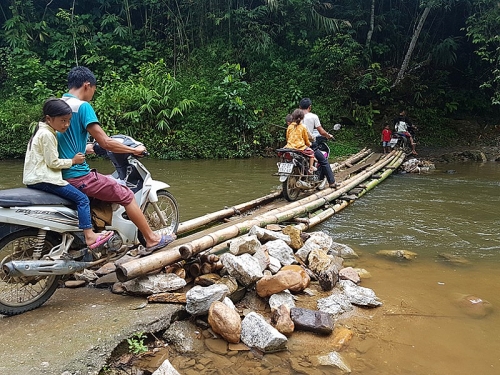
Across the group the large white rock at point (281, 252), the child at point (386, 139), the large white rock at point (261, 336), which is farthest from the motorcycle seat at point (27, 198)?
the child at point (386, 139)

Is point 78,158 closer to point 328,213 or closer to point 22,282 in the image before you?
point 22,282

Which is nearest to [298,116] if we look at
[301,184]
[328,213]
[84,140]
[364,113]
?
[301,184]

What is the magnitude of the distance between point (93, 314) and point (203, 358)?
0.95 m

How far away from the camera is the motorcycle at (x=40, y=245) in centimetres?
300

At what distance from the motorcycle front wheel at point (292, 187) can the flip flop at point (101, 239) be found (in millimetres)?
4120

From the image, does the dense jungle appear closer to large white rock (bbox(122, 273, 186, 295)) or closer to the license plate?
the license plate

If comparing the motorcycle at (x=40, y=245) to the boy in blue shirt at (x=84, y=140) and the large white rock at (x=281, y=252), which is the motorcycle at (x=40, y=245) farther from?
the large white rock at (x=281, y=252)

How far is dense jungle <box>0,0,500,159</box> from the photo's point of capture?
1543 cm

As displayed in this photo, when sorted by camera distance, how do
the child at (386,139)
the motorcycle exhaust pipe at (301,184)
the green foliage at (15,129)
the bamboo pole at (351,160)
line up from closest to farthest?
the motorcycle exhaust pipe at (301,184)
the bamboo pole at (351,160)
the green foliage at (15,129)
the child at (386,139)

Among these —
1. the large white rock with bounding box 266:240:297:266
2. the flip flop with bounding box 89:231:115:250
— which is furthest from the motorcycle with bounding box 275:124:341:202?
the flip flop with bounding box 89:231:115:250

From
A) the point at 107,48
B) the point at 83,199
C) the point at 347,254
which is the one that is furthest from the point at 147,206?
the point at 107,48

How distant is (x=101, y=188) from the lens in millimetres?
3418

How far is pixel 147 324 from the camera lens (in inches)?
119

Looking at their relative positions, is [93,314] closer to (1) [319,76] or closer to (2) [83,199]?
(2) [83,199]
